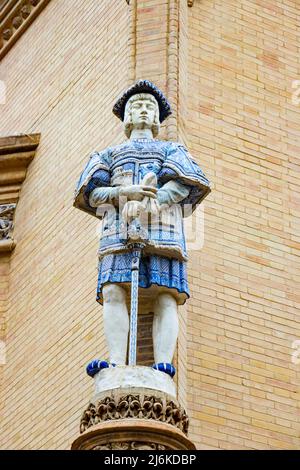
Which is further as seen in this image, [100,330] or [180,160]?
[100,330]

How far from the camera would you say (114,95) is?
39.5 feet

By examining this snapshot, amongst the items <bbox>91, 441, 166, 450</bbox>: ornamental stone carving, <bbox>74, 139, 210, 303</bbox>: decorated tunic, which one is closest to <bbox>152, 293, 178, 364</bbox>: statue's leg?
<bbox>74, 139, 210, 303</bbox>: decorated tunic

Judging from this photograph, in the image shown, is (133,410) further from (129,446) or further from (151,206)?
(151,206)

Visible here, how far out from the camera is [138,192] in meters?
9.00

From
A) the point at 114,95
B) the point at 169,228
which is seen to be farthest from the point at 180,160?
the point at 114,95

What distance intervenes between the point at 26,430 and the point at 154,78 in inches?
126

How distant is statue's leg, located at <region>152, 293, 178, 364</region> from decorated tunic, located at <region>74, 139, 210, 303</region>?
0.10m

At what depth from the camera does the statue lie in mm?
8852

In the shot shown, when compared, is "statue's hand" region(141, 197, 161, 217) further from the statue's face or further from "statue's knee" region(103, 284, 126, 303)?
the statue's face

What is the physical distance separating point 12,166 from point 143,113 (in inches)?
156

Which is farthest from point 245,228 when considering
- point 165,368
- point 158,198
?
point 165,368
